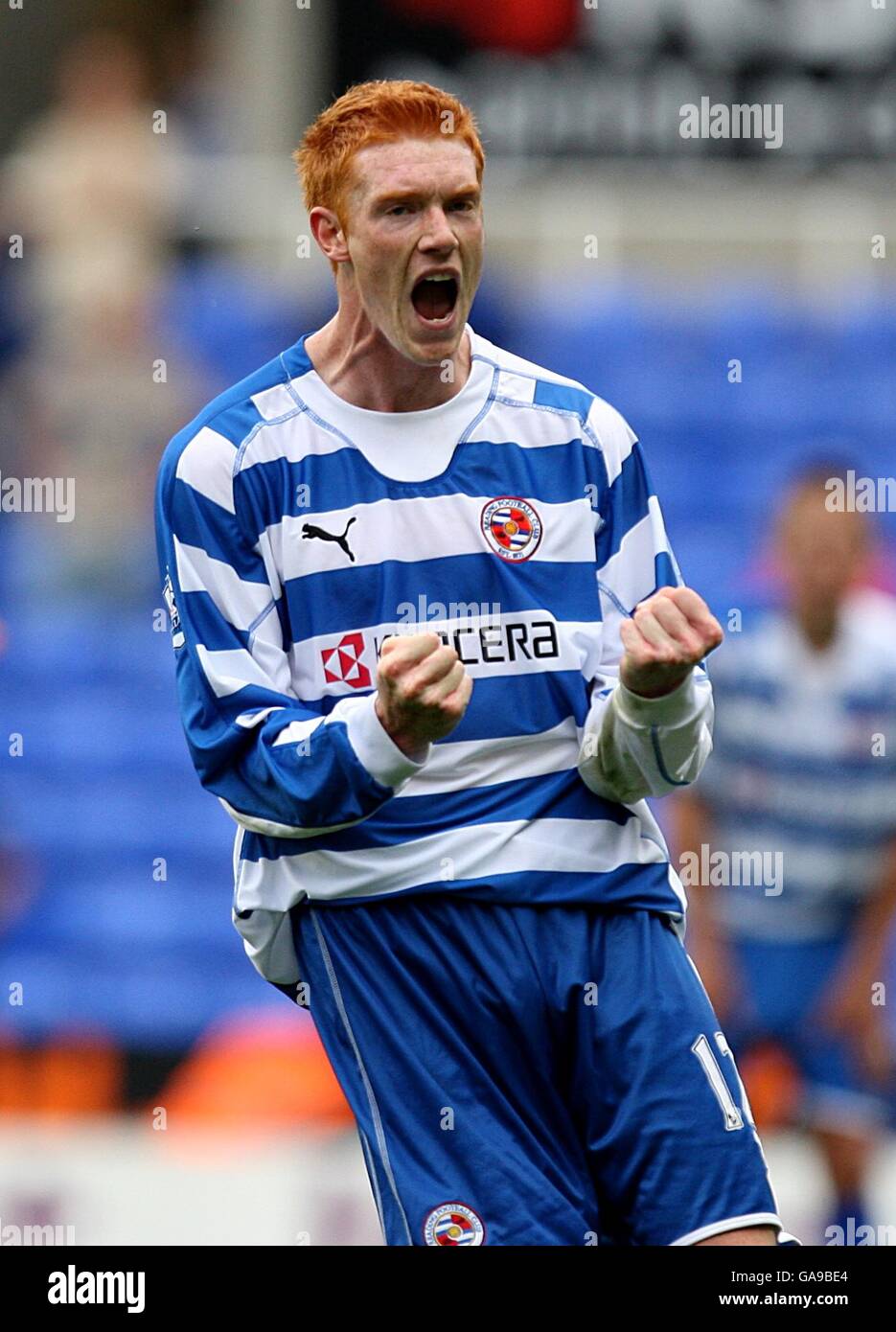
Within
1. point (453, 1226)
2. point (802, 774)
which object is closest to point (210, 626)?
point (453, 1226)

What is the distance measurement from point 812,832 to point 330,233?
13.2 feet

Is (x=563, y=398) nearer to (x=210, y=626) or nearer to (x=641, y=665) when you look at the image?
(x=641, y=665)

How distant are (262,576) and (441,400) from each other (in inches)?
16.4

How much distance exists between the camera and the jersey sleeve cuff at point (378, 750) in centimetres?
340

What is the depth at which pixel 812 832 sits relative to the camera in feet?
24.2

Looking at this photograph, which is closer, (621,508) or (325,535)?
(325,535)

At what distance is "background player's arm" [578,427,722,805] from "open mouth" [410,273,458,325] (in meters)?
0.38

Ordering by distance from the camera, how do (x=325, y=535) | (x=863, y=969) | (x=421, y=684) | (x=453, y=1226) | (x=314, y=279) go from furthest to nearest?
(x=314, y=279) < (x=863, y=969) < (x=325, y=535) < (x=453, y=1226) < (x=421, y=684)

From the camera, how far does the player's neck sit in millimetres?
3750

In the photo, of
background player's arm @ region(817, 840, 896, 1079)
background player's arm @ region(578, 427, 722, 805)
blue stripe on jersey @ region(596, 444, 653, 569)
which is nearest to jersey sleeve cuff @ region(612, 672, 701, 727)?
background player's arm @ region(578, 427, 722, 805)

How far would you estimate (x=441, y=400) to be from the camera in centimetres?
377

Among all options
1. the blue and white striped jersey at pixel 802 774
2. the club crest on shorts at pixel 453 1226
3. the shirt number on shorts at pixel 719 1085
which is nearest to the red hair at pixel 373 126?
the shirt number on shorts at pixel 719 1085

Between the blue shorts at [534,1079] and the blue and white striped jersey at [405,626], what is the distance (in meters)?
0.08

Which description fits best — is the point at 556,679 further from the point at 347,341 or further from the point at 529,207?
the point at 529,207
